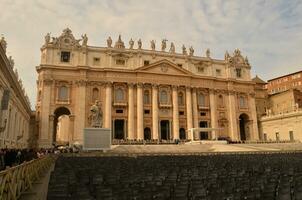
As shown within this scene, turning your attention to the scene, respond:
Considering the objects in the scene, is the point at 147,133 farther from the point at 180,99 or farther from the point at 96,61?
the point at 96,61

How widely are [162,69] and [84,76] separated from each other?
16.6 metres

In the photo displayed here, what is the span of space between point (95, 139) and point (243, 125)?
44.6 metres

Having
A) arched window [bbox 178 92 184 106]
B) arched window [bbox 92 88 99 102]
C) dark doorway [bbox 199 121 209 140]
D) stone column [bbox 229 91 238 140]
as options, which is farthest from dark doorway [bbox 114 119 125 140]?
stone column [bbox 229 91 238 140]

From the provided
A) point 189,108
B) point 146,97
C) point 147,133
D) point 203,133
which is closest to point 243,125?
point 203,133

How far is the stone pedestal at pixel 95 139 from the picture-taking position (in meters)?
36.8

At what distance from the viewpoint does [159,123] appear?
194 ft

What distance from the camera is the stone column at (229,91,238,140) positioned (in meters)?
64.1

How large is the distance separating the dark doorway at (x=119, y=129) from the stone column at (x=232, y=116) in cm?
2486

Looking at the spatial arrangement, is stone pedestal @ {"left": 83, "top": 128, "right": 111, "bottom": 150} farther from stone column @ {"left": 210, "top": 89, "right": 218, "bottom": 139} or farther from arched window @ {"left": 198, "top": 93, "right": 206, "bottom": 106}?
stone column @ {"left": 210, "top": 89, "right": 218, "bottom": 139}

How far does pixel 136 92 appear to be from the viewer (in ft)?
193

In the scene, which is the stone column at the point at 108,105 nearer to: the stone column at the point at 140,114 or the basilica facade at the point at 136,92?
the basilica facade at the point at 136,92

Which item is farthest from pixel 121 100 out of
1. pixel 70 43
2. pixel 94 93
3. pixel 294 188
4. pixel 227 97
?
pixel 294 188

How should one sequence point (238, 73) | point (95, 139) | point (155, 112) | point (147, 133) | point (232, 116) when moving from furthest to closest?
point (238, 73) → point (232, 116) → point (147, 133) → point (155, 112) → point (95, 139)

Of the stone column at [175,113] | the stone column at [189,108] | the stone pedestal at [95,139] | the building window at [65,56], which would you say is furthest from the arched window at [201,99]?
the stone pedestal at [95,139]
